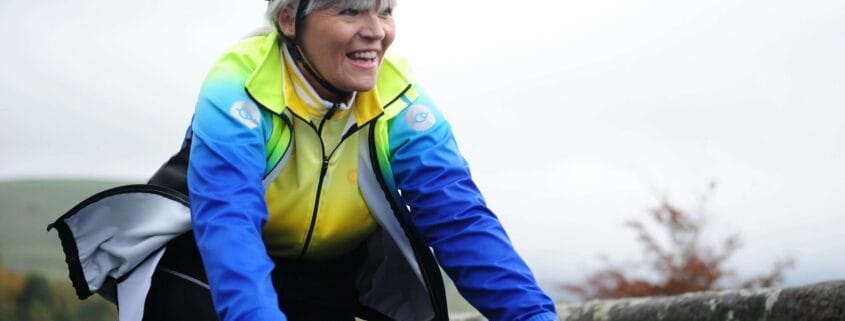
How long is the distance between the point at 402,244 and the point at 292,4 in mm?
700

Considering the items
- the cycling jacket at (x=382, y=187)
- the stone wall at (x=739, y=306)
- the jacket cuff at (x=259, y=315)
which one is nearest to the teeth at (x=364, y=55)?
the cycling jacket at (x=382, y=187)

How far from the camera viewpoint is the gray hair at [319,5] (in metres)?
3.53

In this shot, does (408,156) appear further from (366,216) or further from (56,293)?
(56,293)

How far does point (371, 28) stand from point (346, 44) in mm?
76

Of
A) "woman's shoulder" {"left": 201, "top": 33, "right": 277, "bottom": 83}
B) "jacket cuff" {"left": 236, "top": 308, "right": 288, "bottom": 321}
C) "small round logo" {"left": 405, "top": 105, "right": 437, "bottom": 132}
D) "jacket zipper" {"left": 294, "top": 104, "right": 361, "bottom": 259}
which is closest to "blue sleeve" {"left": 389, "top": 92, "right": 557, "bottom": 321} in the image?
"small round logo" {"left": 405, "top": 105, "right": 437, "bottom": 132}

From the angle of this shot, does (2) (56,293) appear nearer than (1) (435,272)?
No

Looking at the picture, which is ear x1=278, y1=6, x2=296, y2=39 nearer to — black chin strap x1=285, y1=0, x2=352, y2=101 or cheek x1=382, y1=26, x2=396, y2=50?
black chin strap x1=285, y1=0, x2=352, y2=101

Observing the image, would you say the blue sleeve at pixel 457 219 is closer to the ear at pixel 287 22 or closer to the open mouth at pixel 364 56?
the open mouth at pixel 364 56

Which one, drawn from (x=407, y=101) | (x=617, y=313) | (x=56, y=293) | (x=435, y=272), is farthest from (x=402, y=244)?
(x=56, y=293)

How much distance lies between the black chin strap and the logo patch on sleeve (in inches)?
9.1

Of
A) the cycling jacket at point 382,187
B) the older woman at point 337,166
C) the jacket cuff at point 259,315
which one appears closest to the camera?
the jacket cuff at point 259,315

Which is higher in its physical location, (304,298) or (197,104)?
(197,104)

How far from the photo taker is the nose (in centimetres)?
354

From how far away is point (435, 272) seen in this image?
373cm
